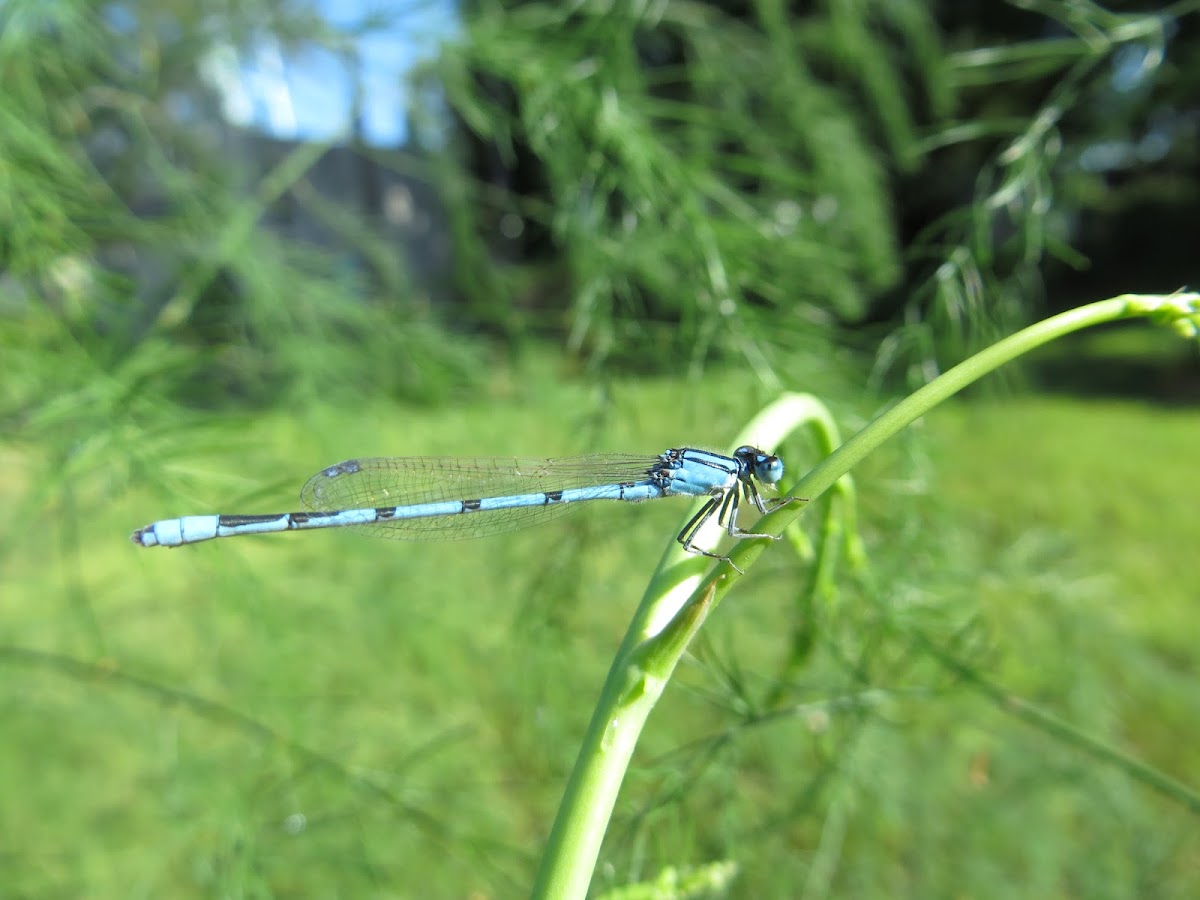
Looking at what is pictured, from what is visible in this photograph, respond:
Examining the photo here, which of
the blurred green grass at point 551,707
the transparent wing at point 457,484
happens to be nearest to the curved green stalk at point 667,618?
the blurred green grass at point 551,707

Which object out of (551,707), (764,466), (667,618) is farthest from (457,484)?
(667,618)

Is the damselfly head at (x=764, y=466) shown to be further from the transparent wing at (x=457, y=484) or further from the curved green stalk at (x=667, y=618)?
the curved green stalk at (x=667, y=618)

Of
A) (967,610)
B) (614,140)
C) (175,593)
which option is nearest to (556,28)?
(614,140)

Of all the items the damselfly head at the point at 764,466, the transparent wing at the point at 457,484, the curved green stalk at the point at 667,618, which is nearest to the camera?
the curved green stalk at the point at 667,618

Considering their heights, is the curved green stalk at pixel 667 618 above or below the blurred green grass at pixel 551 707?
below

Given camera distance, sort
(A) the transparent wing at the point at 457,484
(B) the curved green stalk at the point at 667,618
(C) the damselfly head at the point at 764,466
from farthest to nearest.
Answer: (A) the transparent wing at the point at 457,484 < (C) the damselfly head at the point at 764,466 < (B) the curved green stalk at the point at 667,618
